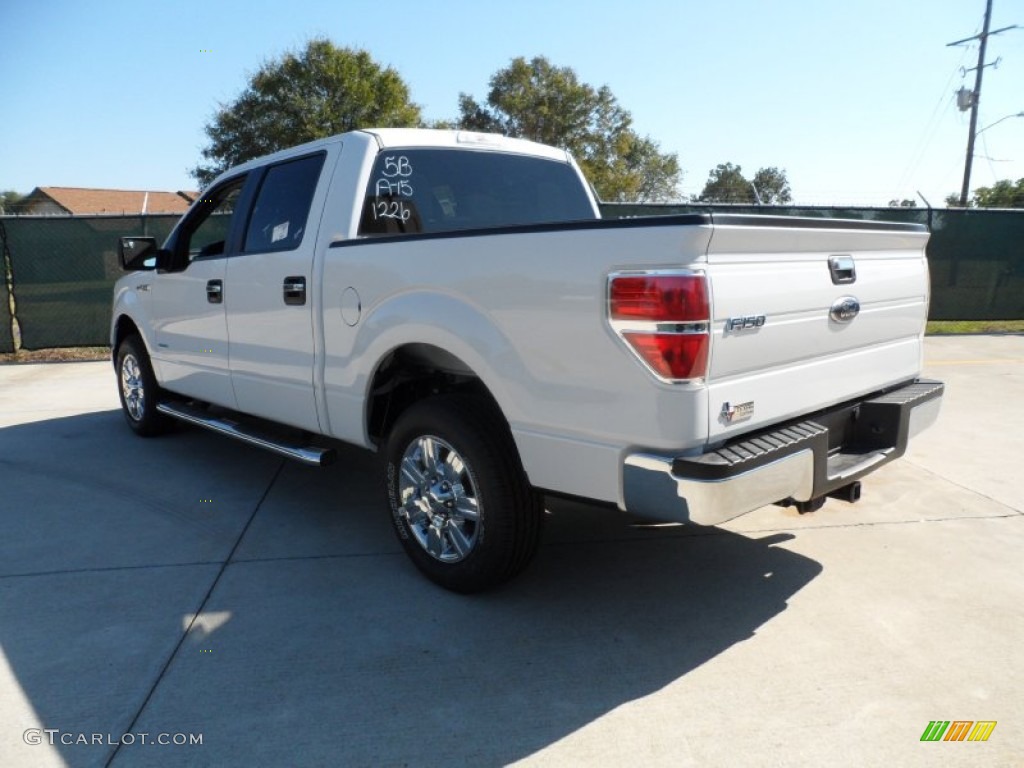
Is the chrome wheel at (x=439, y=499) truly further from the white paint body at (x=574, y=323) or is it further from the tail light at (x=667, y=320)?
the tail light at (x=667, y=320)

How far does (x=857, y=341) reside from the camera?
10.4 feet

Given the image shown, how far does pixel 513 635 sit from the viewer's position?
3.02 metres

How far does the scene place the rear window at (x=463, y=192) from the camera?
385 cm

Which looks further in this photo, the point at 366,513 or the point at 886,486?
the point at 886,486

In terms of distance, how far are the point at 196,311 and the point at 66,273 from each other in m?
7.30

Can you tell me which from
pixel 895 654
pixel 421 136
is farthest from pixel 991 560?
pixel 421 136

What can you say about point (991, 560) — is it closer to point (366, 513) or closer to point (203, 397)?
point (366, 513)

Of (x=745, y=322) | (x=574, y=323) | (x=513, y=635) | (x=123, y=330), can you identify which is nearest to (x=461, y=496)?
(x=513, y=635)

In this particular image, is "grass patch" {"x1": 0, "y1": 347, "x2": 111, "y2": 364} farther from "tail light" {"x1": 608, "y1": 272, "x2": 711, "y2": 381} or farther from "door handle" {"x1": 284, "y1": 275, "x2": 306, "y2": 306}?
"tail light" {"x1": 608, "y1": 272, "x2": 711, "y2": 381}

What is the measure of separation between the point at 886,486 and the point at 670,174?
2755 inches

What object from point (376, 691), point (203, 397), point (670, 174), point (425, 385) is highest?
point (670, 174)

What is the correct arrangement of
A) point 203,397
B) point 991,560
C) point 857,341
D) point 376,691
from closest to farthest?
point 376,691 < point 857,341 < point 991,560 < point 203,397

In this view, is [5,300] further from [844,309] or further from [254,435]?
[844,309]
